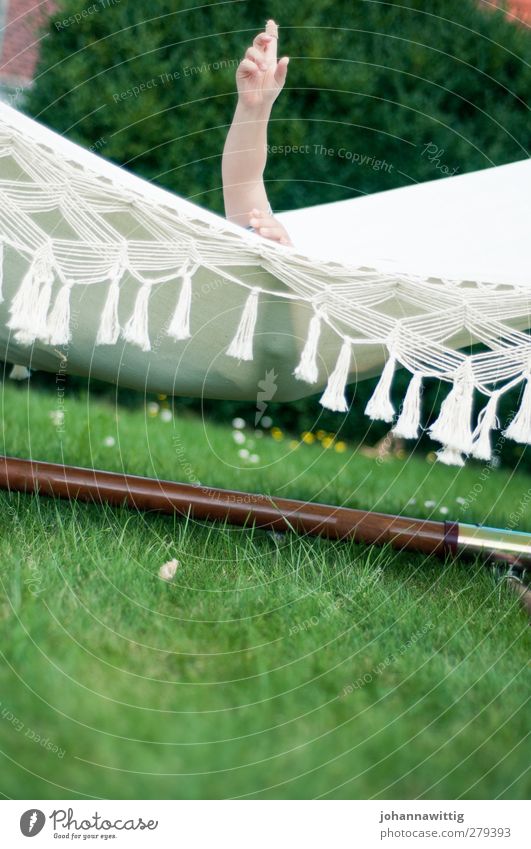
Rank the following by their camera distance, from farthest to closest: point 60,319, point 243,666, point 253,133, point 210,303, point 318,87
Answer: point 318,87 < point 253,133 < point 210,303 < point 60,319 < point 243,666

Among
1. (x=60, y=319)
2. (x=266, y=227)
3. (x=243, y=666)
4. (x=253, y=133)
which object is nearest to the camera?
(x=243, y=666)

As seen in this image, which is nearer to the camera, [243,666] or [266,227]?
[243,666]

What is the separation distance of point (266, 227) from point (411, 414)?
0.36m

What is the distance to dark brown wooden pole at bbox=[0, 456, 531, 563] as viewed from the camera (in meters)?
1.11

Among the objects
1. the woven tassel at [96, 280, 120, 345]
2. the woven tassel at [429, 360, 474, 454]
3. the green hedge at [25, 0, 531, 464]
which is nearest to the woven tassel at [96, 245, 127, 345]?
the woven tassel at [96, 280, 120, 345]

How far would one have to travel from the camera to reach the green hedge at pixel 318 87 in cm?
213

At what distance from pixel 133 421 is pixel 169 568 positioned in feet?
3.48

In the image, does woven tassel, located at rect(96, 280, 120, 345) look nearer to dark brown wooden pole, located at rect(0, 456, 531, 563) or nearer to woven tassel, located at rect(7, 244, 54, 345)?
woven tassel, located at rect(7, 244, 54, 345)

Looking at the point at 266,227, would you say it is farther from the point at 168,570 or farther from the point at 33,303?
the point at 168,570

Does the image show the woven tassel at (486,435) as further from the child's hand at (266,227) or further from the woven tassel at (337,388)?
the child's hand at (266,227)

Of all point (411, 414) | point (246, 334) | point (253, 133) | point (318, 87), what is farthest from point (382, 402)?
point (318, 87)

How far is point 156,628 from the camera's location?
87cm

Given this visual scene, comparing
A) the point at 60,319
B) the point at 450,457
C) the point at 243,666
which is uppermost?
the point at 60,319

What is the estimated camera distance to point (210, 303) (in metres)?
1.03
